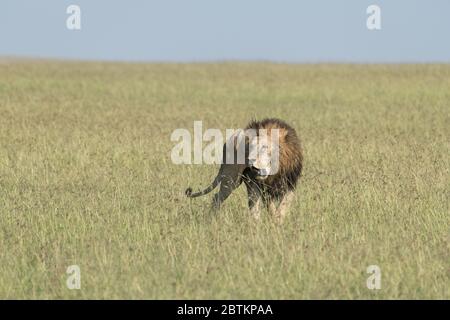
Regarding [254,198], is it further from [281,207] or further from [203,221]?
[203,221]

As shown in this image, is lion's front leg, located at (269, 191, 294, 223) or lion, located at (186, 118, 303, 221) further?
lion's front leg, located at (269, 191, 294, 223)

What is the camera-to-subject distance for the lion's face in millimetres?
7664

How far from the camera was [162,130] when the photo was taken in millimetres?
18062

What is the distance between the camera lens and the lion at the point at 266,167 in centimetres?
791

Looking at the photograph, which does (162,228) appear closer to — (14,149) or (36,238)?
(36,238)

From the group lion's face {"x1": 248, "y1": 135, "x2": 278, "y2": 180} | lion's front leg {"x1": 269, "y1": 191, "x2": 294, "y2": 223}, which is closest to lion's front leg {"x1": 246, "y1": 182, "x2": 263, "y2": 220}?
lion's front leg {"x1": 269, "y1": 191, "x2": 294, "y2": 223}

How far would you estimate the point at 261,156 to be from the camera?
775 cm

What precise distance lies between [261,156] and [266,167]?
12 cm

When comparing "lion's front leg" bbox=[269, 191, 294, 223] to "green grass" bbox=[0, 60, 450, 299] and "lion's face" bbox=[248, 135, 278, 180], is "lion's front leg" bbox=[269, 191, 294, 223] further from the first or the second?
"lion's face" bbox=[248, 135, 278, 180]

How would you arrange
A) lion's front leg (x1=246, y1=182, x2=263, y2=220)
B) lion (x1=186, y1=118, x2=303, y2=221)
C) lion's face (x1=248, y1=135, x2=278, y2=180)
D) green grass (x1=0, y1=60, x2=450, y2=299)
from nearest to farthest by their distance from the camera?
green grass (x1=0, y1=60, x2=450, y2=299) → lion's face (x1=248, y1=135, x2=278, y2=180) → lion (x1=186, y1=118, x2=303, y2=221) → lion's front leg (x1=246, y1=182, x2=263, y2=220)

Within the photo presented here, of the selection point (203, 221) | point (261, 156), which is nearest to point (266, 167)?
point (261, 156)

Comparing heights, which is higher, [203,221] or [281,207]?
[281,207]

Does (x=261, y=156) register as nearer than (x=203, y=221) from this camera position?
Yes
